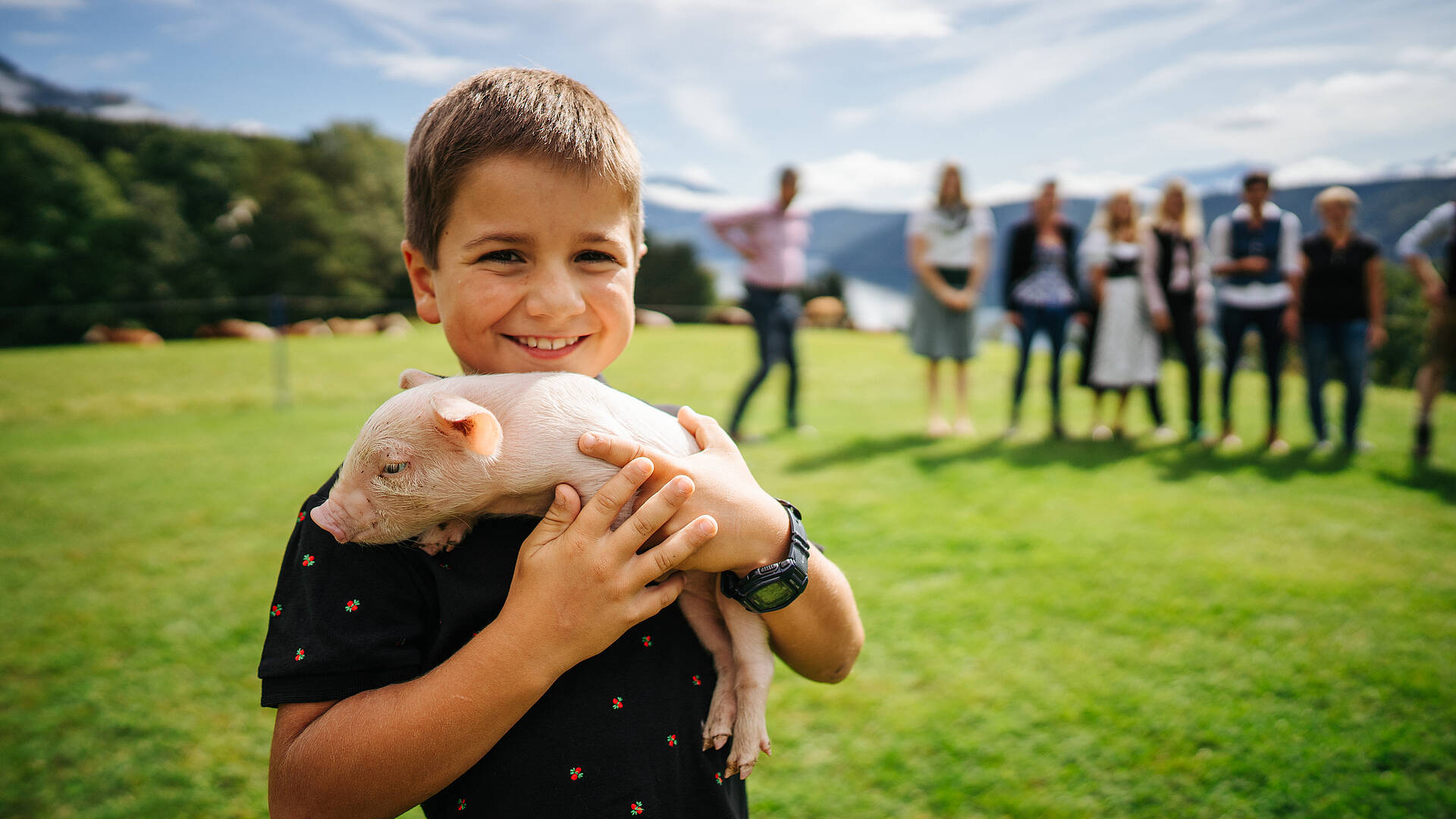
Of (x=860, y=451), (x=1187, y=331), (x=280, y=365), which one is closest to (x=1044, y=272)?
(x=1187, y=331)

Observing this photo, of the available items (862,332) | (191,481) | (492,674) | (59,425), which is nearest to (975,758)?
(492,674)

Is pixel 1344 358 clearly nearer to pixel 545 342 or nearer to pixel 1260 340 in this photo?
pixel 1260 340

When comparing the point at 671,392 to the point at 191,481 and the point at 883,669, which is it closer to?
the point at 191,481

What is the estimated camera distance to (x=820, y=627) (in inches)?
57.2

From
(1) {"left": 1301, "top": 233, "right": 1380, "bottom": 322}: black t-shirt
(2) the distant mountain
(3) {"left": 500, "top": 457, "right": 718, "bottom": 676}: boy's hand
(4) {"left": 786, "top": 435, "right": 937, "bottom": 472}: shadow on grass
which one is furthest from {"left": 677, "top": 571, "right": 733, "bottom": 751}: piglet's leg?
(2) the distant mountain

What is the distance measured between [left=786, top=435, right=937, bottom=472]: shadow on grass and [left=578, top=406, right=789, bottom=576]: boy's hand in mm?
5884

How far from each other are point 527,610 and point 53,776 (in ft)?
11.1

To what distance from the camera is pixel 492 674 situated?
1.09 metres

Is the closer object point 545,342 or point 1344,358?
point 545,342

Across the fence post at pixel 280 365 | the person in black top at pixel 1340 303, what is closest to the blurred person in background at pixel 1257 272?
the person in black top at pixel 1340 303

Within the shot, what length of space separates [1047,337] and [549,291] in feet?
25.7

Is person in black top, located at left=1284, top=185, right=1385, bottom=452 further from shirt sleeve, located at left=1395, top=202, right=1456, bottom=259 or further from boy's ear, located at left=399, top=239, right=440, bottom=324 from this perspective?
boy's ear, located at left=399, top=239, right=440, bottom=324

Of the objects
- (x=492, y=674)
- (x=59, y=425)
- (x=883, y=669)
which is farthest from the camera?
(x=59, y=425)

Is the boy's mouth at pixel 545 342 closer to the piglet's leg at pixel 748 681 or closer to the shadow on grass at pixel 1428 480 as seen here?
the piglet's leg at pixel 748 681
